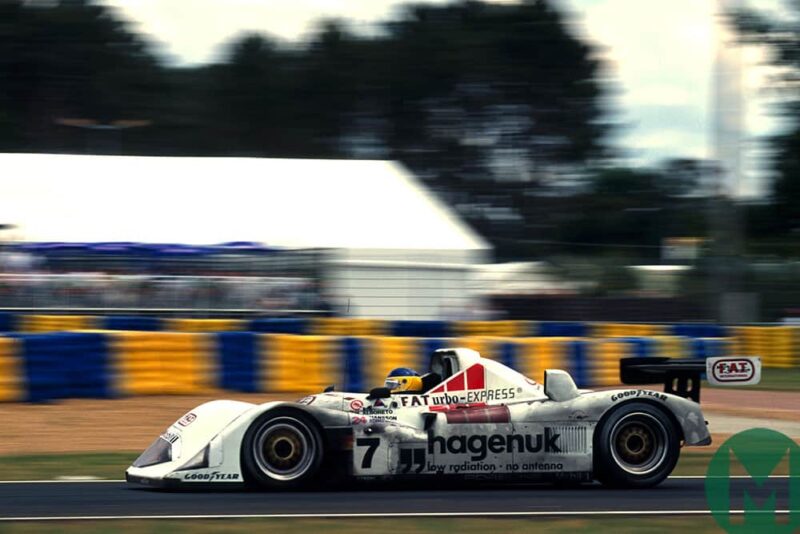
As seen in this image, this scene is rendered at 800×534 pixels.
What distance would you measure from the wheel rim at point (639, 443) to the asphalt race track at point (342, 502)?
0.20m

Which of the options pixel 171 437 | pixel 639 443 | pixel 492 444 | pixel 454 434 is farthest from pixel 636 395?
pixel 171 437

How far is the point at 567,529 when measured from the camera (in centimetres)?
716

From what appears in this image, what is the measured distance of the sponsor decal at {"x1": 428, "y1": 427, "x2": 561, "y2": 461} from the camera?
8500mm

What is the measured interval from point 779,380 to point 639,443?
14235 mm

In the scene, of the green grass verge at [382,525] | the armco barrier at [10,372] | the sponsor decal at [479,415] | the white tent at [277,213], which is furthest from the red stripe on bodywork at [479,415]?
the white tent at [277,213]

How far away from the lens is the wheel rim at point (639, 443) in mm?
8773

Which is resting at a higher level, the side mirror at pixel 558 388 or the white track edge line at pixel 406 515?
the side mirror at pixel 558 388

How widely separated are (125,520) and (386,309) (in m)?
16.0

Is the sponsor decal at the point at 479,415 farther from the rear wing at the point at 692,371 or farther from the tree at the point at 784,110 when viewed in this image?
the tree at the point at 784,110

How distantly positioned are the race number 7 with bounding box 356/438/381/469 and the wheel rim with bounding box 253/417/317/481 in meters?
0.31

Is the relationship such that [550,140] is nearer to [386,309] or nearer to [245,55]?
[245,55]

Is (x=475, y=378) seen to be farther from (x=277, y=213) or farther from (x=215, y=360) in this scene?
(x=277, y=213)

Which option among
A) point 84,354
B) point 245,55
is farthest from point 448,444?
point 245,55

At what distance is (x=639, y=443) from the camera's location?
887cm
